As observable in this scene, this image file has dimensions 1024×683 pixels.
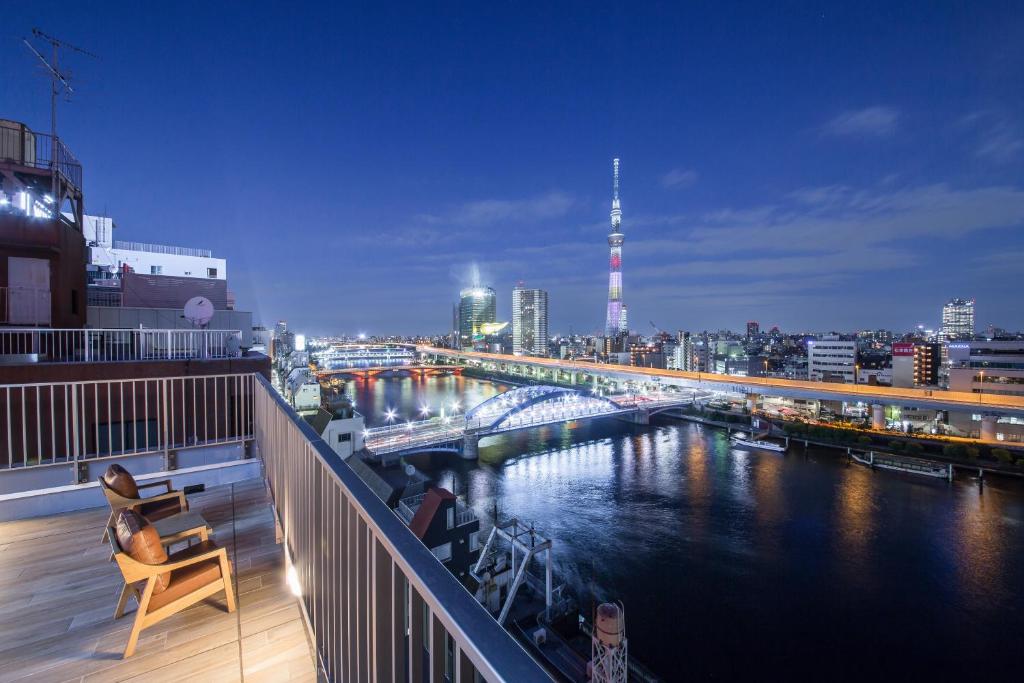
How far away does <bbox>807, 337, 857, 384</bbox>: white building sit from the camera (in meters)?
50.9

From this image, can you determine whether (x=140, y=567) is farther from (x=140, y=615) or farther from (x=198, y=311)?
(x=198, y=311)

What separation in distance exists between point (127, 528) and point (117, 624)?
2.58 ft

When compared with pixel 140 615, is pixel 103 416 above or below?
above

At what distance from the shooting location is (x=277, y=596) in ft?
9.46

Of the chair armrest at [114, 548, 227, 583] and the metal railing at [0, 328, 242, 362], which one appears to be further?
the metal railing at [0, 328, 242, 362]

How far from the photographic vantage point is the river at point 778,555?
46.0 feet

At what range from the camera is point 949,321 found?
120188mm

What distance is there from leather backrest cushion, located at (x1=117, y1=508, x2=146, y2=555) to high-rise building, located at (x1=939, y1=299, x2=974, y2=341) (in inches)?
6270

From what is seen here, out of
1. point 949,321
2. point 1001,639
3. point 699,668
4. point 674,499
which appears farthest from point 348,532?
point 949,321

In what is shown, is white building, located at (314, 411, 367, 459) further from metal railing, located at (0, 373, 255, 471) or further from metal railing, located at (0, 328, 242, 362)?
metal railing, located at (0, 373, 255, 471)

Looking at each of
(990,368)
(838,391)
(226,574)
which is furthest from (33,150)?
(990,368)

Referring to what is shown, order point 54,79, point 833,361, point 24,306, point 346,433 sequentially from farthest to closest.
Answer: point 833,361
point 346,433
point 54,79
point 24,306

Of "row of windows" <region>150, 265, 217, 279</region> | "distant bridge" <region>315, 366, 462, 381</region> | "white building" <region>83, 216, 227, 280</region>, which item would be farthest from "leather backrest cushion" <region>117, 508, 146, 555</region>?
"distant bridge" <region>315, 366, 462, 381</region>

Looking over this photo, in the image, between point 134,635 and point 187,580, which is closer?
point 134,635
